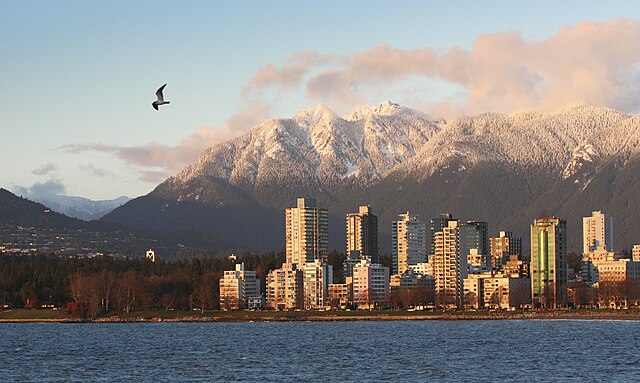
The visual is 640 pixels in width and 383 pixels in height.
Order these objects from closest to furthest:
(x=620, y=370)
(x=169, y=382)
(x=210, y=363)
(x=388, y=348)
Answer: (x=169, y=382) → (x=620, y=370) → (x=210, y=363) → (x=388, y=348)

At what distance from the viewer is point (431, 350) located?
→ 16638 centimetres

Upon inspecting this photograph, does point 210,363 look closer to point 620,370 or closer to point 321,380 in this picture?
point 321,380

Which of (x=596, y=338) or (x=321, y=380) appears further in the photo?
(x=596, y=338)

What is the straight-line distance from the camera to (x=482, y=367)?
13762 centimetres

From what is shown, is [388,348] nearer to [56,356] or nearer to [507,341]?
[507,341]

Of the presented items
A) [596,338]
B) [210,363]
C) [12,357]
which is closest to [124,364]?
[210,363]

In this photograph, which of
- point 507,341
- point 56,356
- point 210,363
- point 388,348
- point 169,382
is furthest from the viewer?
point 507,341

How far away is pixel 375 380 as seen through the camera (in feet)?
404

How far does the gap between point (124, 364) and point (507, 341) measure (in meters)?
61.8

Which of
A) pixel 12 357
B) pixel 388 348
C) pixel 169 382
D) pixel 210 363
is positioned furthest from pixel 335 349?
pixel 169 382

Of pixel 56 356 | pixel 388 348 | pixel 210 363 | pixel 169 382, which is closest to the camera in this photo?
pixel 169 382

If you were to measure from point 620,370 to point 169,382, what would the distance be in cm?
4516

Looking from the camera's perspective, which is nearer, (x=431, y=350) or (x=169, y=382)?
(x=169, y=382)

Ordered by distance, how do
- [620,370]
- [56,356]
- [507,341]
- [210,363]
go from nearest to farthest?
1. [620,370]
2. [210,363]
3. [56,356]
4. [507,341]
